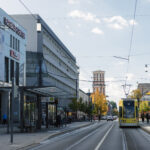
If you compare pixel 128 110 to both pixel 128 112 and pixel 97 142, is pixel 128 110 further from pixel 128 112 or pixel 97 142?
pixel 97 142

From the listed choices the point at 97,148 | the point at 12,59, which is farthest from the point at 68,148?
the point at 12,59

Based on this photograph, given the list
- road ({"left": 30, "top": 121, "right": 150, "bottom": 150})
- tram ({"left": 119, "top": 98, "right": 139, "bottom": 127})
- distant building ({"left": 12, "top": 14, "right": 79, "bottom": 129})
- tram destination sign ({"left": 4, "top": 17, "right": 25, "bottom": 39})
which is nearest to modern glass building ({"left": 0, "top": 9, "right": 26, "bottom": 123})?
tram destination sign ({"left": 4, "top": 17, "right": 25, "bottom": 39})

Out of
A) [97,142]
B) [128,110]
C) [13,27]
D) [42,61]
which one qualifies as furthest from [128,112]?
[42,61]

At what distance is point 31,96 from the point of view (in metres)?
30.4

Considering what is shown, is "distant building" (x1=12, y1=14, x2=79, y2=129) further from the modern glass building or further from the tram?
the tram

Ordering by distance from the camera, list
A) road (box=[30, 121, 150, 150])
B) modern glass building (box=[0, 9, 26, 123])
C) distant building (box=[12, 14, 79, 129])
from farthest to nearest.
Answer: modern glass building (box=[0, 9, 26, 123]) < distant building (box=[12, 14, 79, 129]) < road (box=[30, 121, 150, 150])

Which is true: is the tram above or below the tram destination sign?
below

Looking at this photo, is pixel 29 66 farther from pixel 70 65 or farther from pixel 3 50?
pixel 70 65

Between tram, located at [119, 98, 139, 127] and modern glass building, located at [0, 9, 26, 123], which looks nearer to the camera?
tram, located at [119, 98, 139, 127]

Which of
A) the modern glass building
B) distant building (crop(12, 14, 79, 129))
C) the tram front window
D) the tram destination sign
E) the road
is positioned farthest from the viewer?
the tram destination sign

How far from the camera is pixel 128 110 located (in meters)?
37.7

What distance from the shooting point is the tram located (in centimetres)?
3750

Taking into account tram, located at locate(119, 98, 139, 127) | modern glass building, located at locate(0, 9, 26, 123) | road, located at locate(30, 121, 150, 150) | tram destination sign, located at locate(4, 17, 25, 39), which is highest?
tram destination sign, located at locate(4, 17, 25, 39)

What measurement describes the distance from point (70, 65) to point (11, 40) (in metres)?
55.1
